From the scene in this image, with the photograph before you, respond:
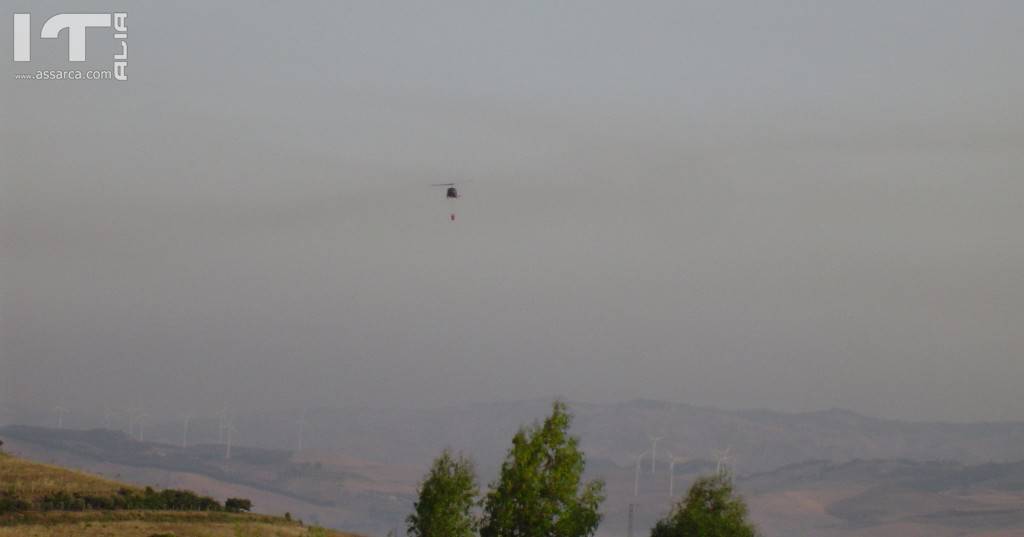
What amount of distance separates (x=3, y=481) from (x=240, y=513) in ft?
75.3

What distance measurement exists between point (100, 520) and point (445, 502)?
1182 inches

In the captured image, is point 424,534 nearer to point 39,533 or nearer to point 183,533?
point 183,533

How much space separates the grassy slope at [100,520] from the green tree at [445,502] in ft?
29.7

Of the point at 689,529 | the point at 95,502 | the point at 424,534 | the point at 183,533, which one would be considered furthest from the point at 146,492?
the point at 689,529

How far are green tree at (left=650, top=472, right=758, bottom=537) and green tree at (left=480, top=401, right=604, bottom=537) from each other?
6.43 metres

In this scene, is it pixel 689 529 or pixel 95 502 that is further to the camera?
Result: pixel 95 502

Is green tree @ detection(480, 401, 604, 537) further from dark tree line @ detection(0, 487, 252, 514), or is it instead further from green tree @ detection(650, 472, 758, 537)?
dark tree line @ detection(0, 487, 252, 514)

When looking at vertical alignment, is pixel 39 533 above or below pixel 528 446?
below

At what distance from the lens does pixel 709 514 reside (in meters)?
107

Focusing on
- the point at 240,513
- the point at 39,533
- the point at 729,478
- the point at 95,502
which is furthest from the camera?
the point at 240,513

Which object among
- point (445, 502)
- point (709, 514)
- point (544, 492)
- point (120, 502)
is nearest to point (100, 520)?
point (120, 502)

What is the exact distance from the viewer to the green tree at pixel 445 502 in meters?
105

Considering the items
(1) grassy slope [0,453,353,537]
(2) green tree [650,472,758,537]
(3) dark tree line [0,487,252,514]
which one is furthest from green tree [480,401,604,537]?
(3) dark tree line [0,487,252,514]

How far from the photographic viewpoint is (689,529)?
106 m
